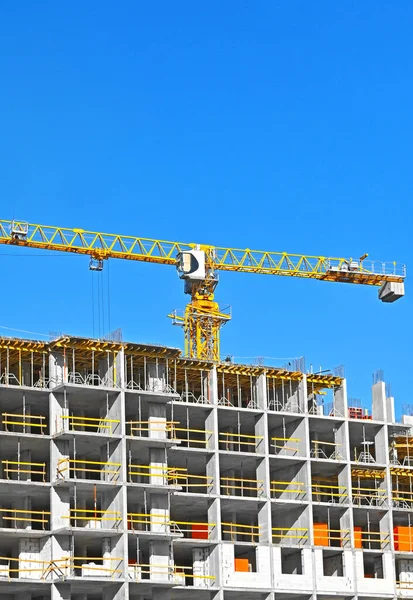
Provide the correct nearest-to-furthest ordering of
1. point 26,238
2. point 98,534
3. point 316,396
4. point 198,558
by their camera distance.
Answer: point 98,534, point 198,558, point 316,396, point 26,238

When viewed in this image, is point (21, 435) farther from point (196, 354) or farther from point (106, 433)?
point (196, 354)

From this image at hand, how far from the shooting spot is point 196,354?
133000 mm

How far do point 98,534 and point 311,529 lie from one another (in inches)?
759

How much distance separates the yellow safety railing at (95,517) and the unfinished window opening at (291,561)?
15.6 m

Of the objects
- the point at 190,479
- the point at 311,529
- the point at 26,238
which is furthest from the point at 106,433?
the point at 26,238

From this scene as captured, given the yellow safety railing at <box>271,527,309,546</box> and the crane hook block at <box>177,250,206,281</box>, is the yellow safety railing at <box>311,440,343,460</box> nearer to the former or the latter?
the yellow safety railing at <box>271,527,309,546</box>

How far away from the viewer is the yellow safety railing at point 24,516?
100m

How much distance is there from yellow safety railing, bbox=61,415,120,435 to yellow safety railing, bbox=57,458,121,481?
227 cm

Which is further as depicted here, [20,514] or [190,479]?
[190,479]

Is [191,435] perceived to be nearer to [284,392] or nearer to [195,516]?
[195,516]

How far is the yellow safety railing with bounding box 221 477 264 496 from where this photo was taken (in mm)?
110375

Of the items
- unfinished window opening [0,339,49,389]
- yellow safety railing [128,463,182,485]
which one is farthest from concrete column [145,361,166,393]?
unfinished window opening [0,339,49,389]

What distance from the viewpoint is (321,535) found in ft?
371

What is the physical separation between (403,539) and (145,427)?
83.9 ft
